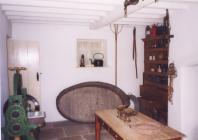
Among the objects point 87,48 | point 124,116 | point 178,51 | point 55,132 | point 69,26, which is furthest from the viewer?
point 87,48

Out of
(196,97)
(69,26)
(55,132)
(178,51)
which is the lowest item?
(55,132)

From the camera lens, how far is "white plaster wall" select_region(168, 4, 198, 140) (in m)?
4.12

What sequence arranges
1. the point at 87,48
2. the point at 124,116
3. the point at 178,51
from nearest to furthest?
the point at 124,116
the point at 178,51
the point at 87,48

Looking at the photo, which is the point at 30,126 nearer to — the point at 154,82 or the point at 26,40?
the point at 26,40

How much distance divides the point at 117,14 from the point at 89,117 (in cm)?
301

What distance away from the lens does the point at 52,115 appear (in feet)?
19.1

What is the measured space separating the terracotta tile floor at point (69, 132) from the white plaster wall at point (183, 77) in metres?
1.51

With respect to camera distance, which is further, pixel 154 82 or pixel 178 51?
pixel 154 82

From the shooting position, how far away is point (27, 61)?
545cm

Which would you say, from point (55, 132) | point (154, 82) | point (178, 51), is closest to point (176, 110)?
point (178, 51)

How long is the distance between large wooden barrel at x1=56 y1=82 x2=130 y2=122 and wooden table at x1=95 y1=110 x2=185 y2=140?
1.98m

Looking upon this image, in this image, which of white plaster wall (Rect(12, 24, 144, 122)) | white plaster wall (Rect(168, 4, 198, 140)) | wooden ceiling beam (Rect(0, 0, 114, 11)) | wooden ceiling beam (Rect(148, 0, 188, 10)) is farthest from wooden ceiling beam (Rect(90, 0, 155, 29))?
white plaster wall (Rect(168, 4, 198, 140))

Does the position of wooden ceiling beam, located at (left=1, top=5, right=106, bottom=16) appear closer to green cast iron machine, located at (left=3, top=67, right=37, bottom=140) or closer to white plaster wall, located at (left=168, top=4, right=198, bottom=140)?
green cast iron machine, located at (left=3, top=67, right=37, bottom=140)

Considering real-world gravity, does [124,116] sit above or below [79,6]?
below
